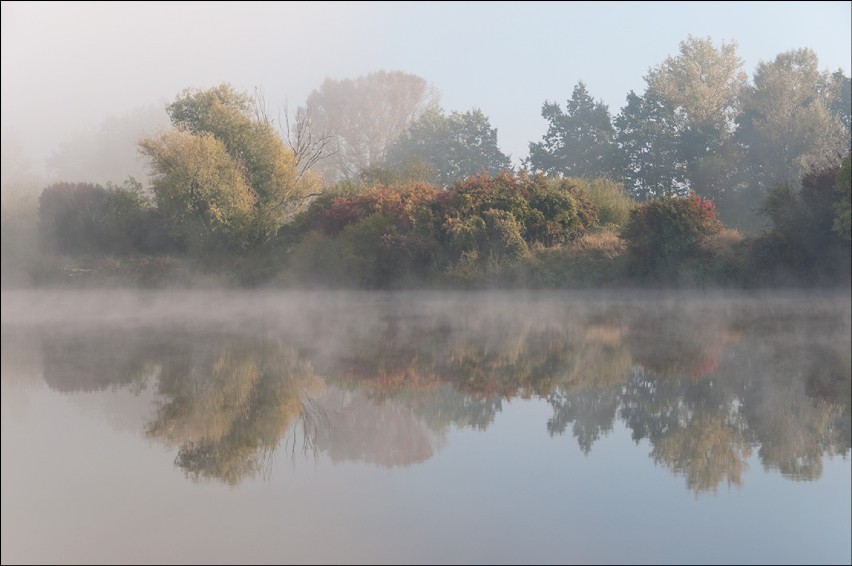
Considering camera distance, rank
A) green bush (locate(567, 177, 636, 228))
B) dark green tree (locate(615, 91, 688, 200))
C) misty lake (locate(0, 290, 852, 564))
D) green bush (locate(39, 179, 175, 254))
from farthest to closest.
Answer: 1. dark green tree (locate(615, 91, 688, 200))
2. green bush (locate(39, 179, 175, 254))
3. green bush (locate(567, 177, 636, 228))
4. misty lake (locate(0, 290, 852, 564))

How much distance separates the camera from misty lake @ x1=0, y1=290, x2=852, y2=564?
5715 mm

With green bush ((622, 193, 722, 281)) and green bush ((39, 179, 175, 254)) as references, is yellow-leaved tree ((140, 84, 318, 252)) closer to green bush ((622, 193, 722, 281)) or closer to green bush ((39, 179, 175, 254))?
green bush ((39, 179, 175, 254))

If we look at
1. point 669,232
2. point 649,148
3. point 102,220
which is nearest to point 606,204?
point 669,232

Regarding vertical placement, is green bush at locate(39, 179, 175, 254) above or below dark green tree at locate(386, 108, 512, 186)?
below

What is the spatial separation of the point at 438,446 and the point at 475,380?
3257 mm

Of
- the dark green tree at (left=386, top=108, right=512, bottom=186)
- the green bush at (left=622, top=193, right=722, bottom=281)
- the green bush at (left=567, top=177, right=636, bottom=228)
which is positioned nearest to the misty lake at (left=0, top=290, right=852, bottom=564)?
the green bush at (left=622, top=193, right=722, bottom=281)

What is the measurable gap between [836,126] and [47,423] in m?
40.8

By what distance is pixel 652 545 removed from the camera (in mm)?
5477

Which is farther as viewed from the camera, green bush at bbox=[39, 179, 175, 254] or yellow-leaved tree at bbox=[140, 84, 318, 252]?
yellow-leaved tree at bbox=[140, 84, 318, 252]

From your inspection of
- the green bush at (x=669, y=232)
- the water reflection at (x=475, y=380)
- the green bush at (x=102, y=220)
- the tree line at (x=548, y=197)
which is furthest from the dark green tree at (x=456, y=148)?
the water reflection at (x=475, y=380)

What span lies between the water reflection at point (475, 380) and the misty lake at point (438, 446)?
48 mm

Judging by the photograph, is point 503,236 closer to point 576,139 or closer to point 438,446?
point 438,446

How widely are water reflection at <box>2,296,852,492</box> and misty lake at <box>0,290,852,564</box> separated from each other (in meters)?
0.05

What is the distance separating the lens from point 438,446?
8281 millimetres
